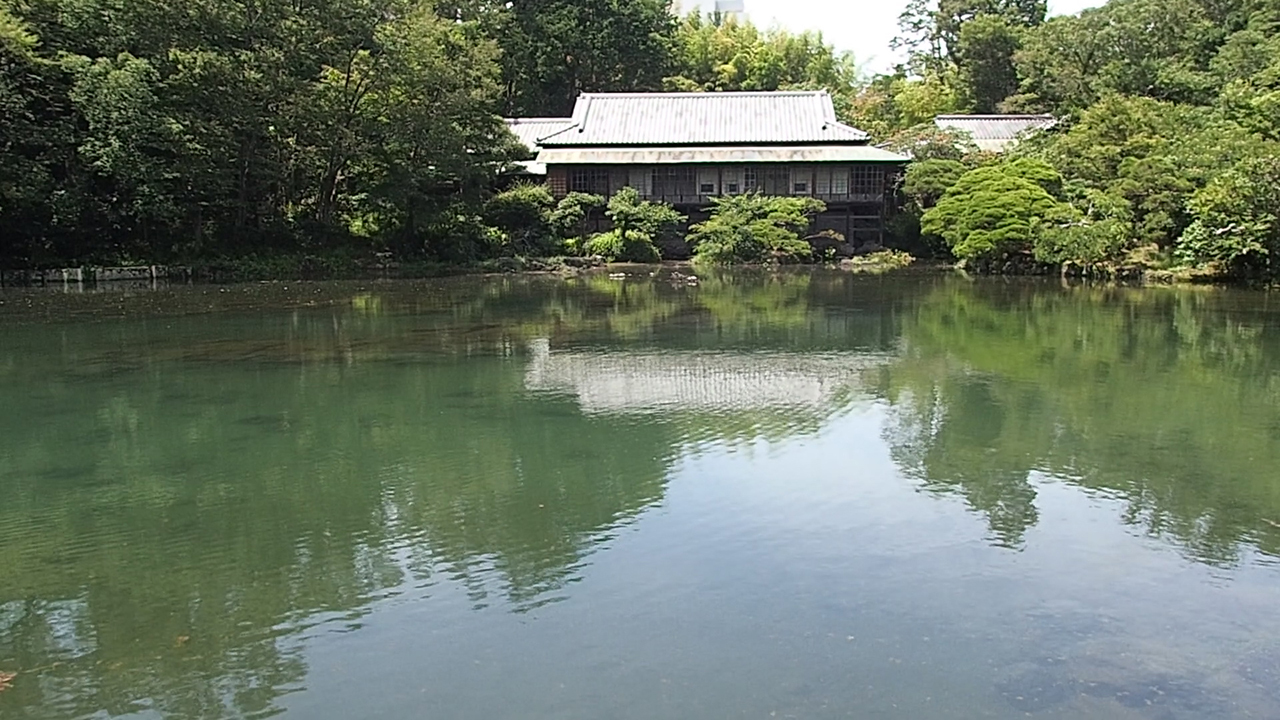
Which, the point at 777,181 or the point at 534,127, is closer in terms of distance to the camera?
the point at 777,181

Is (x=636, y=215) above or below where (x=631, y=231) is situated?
above

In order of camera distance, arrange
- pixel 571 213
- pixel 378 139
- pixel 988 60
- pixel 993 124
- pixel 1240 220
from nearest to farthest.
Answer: pixel 1240 220 → pixel 378 139 → pixel 571 213 → pixel 993 124 → pixel 988 60

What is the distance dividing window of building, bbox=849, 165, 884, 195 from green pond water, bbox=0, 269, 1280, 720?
19362mm

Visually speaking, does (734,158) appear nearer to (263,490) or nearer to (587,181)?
(587,181)

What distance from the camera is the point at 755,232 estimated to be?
1176 inches

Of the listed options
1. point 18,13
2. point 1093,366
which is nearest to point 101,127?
point 18,13

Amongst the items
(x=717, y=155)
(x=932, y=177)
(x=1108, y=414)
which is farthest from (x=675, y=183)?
(x=1108, y=414)

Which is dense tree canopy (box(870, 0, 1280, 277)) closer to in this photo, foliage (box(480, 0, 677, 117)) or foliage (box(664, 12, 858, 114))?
foliage (box(664, 12, 858, 114))

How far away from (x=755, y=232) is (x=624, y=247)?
385 centimetres

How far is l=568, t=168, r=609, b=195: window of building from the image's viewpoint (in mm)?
33094

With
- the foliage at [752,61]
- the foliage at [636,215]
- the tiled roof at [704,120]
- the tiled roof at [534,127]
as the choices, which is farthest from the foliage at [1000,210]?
the foliage at [752,61]

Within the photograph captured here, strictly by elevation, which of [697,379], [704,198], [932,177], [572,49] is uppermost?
[572,49]

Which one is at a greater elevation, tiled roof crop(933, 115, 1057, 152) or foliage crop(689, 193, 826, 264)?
tiled roof crop(933, 115, 1057, 152)

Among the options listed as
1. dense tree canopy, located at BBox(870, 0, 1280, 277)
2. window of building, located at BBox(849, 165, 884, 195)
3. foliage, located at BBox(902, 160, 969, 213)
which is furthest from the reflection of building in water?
window of building, located at BBox(849, 165, 884, 195)
